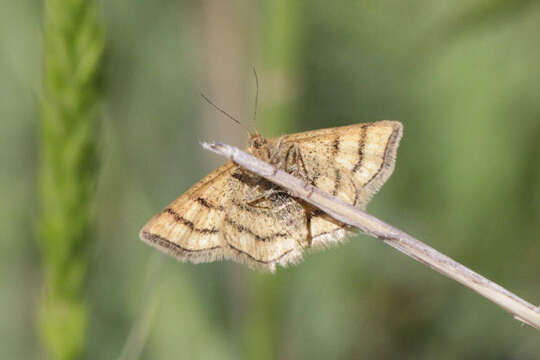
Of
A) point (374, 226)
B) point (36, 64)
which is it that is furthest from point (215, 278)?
point (374, 226)

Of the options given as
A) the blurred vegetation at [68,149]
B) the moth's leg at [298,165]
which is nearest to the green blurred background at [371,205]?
the moth's leg at [298,165]

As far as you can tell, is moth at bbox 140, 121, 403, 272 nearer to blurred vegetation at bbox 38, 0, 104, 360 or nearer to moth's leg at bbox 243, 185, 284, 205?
moth's leg at bbox 243, 185, 284, 205

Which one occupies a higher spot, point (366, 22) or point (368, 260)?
point (366, 22)

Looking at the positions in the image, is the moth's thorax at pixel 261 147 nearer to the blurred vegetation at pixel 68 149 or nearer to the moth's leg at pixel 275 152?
the moth's leg at pixel 275 152

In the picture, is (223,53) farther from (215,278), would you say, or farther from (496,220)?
(496,220)

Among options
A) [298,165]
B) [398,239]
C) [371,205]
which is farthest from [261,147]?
[371,205]

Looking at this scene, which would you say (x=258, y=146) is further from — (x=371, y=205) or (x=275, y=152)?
(x=371, y=205)
